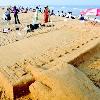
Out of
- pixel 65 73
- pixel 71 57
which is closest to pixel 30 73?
pixel 65 73

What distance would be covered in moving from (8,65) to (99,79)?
2.66m

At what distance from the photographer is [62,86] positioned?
4.24 m

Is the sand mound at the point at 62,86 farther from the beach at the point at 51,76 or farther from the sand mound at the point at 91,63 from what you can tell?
the sand mound at the point at 91,63

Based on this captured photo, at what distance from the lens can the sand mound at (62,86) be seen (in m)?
4.12

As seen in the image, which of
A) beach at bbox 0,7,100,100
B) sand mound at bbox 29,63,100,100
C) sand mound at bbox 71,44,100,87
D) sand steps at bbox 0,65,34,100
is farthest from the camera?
sand mound at bbox 71,44,100,87

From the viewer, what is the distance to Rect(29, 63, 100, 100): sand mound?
412 centimetres

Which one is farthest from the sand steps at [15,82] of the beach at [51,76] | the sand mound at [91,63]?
the sand mound at [91,63]

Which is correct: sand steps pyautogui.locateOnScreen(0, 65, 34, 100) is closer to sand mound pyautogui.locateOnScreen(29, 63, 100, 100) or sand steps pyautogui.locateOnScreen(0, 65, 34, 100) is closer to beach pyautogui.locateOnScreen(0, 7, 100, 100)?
beach pyautogui.locateOnScreen(0, 7, 100, 100)

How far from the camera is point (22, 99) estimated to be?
4809 mm

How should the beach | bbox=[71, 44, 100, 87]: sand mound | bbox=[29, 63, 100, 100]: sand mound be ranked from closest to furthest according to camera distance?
bbox=[29, 63, 100, 100]: sand mound
the beach
bbox=[71, 44, 100, 87]: sand mound

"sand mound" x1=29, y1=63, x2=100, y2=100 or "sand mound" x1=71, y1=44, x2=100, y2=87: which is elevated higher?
"sand mound" x1=29, y1=63, x2=100, y2=100

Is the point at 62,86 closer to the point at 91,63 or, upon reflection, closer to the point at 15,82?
the point at 15,82

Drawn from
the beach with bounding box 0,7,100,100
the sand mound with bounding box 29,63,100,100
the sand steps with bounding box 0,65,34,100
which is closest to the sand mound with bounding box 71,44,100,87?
the beach with bounding box 0,7,100,100

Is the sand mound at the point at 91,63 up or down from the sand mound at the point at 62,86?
down
